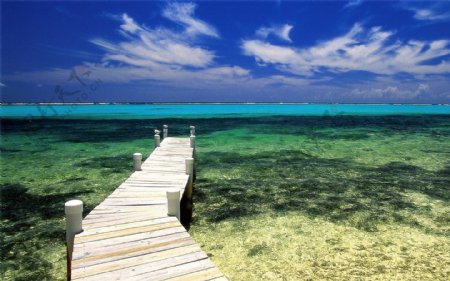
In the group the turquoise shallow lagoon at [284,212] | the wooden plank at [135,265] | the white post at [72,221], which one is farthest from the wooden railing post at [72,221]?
the turquoise shallow lagoon at [284,212]

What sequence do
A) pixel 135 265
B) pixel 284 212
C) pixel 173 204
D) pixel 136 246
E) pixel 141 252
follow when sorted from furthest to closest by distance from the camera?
1. pixel 284 212
2. pixel 173 204
3. pixel 136 246
4. pixel 141 252
5. pixel 135 265

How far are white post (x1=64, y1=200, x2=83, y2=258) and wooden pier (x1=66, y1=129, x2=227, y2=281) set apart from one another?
0.09 m

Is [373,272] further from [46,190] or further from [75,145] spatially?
[75,145]

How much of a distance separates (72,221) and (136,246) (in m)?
1.33

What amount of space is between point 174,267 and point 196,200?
25.2ft

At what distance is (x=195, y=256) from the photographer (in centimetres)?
525

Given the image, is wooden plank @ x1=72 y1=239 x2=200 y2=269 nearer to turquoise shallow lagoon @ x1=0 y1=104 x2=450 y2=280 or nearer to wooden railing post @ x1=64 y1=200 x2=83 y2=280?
wooden railing post @ x1=64 y1=200 x2=83 y2=280

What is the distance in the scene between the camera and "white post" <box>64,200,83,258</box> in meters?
5.67

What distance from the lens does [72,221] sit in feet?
19.3

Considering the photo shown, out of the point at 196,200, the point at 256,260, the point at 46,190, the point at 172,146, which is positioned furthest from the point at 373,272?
the point at 46,190

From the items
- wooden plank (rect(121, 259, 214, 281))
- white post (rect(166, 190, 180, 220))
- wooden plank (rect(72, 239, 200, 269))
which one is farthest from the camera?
white post (rect(166, 190, 180, 220))

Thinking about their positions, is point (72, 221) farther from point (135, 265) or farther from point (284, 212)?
point (284, 212)

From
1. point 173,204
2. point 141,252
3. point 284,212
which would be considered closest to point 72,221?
point 141,252

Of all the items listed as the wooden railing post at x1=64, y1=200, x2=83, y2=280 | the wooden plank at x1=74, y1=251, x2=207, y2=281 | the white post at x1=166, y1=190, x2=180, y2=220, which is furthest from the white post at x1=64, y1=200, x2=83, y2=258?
the white post at x1=166, y1=190, x2=180, y2=220
